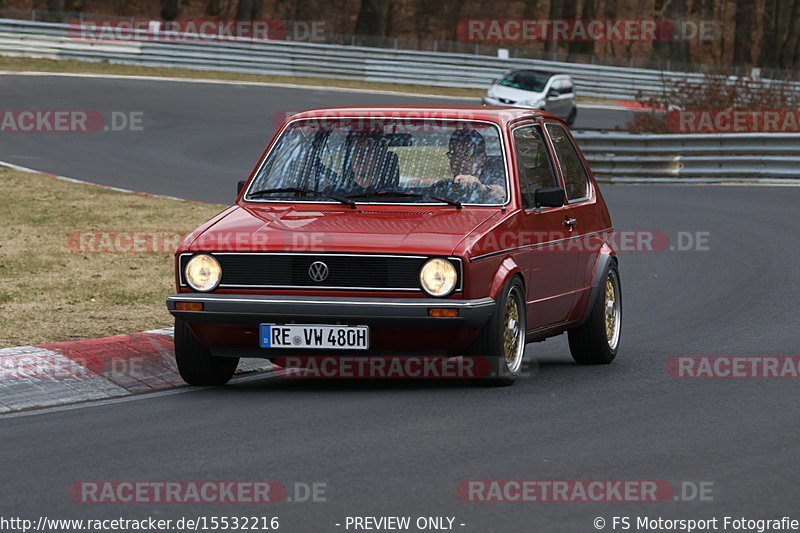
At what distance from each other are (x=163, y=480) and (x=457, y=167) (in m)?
3.63

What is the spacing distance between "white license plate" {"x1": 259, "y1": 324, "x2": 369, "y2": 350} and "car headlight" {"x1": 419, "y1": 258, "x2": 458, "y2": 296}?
42 centimetres

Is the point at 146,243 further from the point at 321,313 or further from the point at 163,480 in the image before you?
the point at 163,480

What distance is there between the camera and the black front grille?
8250 millimetres

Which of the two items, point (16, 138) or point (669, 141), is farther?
point (16, 138)

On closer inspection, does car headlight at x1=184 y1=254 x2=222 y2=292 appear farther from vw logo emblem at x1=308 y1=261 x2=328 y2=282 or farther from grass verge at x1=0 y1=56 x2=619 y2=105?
grass verge at x1=0 y1=56 x2=619 y2=105

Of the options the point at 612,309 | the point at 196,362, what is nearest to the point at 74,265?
the point at 196,362

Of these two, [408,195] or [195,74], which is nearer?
[408,195]

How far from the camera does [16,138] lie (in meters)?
27.1

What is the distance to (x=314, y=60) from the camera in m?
46.2

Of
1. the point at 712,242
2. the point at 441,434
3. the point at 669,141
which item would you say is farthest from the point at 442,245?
the point at 669,141

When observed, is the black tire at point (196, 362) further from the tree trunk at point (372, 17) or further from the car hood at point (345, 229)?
the tree trunk at point (372, 17)

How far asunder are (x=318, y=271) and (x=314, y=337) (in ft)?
1.22

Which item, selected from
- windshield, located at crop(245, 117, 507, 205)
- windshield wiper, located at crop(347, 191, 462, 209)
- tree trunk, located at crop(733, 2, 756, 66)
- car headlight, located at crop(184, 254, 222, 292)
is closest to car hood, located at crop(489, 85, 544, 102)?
tree trunk, located at crop(733, 2, 756, 66)

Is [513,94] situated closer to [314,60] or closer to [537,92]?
[537,92]
